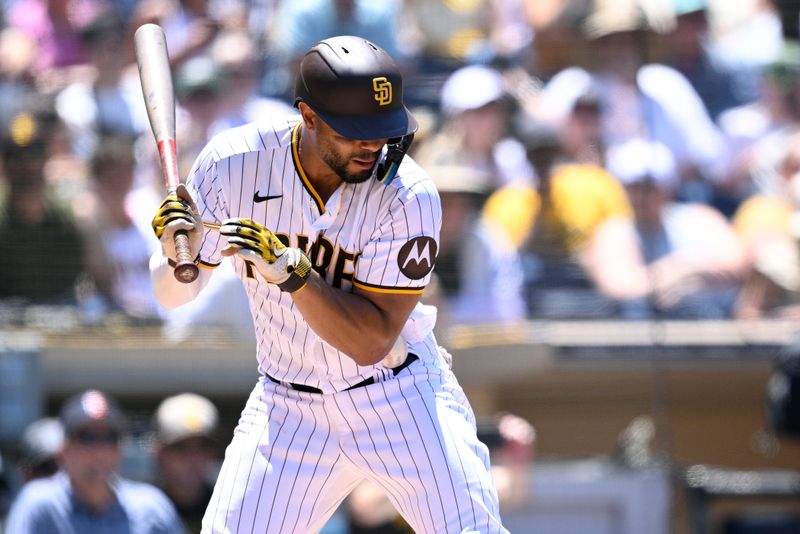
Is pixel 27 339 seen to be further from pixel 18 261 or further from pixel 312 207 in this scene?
pixel 312 207

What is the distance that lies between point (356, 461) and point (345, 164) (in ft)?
2.63

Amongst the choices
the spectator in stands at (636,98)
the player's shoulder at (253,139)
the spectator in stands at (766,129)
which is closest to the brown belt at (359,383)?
the player's shoulder at (253,139)

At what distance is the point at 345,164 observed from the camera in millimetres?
3732

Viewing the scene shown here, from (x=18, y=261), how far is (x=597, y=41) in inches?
121

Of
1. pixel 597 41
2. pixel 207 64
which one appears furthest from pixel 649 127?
pixel 207 64

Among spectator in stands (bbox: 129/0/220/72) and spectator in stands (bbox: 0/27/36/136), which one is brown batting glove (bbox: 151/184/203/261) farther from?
spectator in stands (bbox: 129/0/220/72)

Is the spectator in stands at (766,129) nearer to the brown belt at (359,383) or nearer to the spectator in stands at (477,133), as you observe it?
the spectator in stands at (477,133)

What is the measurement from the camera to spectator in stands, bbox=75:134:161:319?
22.6ft

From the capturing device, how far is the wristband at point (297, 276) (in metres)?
3.51

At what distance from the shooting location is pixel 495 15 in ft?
27.3

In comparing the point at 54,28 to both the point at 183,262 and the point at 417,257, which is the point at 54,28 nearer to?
the point at 417,257

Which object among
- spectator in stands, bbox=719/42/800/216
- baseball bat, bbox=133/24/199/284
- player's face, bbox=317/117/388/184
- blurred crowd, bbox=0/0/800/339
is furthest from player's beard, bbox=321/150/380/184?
spectator in stands, bbox=719/42/800/216

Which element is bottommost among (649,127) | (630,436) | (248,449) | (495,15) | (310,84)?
(248,449)

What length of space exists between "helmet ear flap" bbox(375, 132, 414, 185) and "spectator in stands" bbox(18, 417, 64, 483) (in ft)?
8.97
